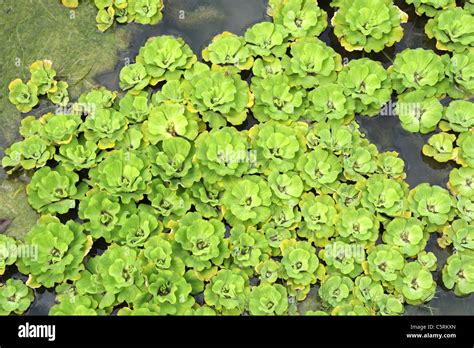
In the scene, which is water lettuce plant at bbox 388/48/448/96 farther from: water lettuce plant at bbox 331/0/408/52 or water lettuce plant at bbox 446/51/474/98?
water lettuce plant at bbox 331/0/408/52

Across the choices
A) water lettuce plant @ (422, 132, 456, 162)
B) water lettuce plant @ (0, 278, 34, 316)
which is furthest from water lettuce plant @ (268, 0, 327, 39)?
water lettuce plant @ (0, 278, 34, 316)

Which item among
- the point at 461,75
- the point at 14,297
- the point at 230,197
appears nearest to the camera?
the point at 14,297

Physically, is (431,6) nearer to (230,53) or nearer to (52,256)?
(230,53)

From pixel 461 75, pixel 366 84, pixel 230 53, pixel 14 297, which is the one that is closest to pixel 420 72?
pixel 461 75

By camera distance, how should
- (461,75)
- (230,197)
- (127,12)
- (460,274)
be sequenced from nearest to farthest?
(460,274) → (230,197) → (461,75) → (127,12)

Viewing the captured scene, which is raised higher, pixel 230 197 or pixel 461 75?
pixel 461 75

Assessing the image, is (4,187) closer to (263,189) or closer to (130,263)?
(130,263)
